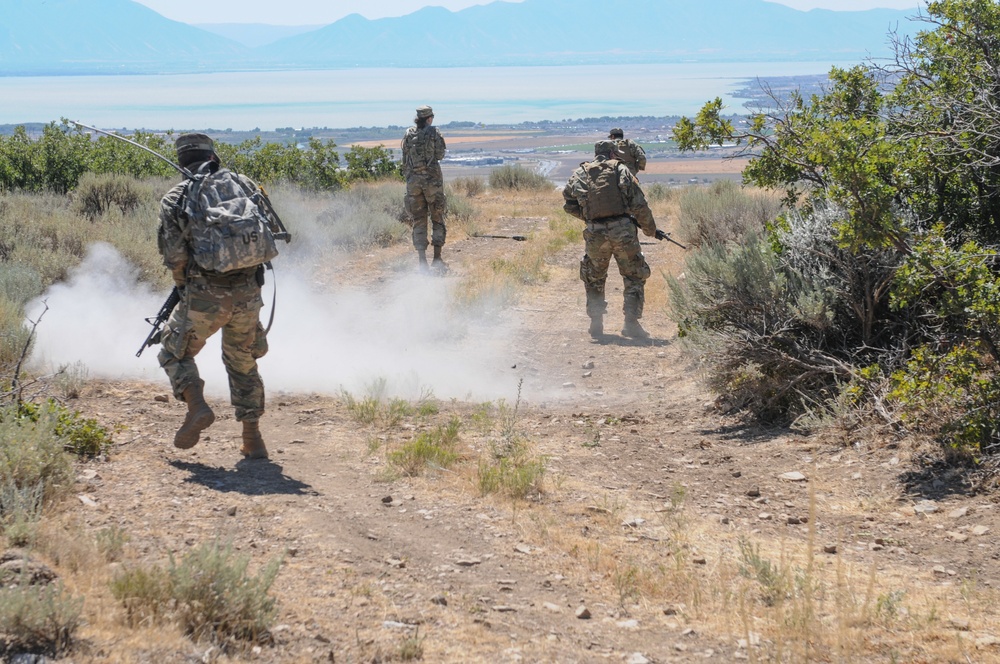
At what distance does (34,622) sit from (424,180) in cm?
1075

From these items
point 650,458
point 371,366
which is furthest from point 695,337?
point 371,366

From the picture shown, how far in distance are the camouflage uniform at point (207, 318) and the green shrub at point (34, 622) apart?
2.51 meters

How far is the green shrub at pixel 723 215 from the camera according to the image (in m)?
13.5

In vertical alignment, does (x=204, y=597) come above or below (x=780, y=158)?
below

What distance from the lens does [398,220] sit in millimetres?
16375

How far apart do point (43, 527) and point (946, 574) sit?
3853 mm

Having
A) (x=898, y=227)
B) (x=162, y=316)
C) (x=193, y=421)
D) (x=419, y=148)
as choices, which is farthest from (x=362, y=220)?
(x=898, y=227)

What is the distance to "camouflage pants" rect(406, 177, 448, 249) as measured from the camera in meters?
13.5

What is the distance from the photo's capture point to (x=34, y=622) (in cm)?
314

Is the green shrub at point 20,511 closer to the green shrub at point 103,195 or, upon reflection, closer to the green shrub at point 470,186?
the green shrub at point 103,195

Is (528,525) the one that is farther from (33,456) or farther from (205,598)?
(33,456)

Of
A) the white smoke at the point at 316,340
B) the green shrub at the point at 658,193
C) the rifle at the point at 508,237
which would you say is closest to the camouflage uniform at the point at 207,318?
the white smoke at the point at 316,340

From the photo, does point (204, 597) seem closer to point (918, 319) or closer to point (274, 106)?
point (918, 319)

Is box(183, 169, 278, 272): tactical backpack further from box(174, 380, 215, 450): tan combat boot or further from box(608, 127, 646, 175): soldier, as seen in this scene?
box(608, 127, 646, 175): soldier
